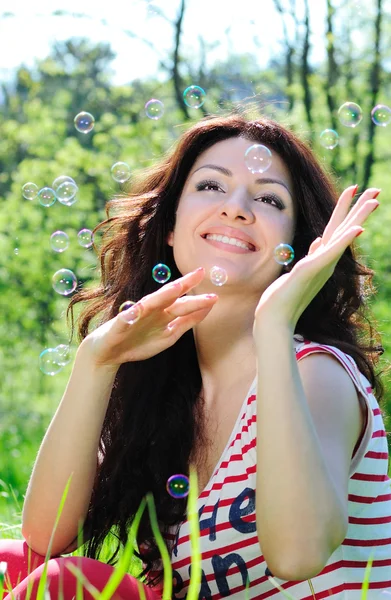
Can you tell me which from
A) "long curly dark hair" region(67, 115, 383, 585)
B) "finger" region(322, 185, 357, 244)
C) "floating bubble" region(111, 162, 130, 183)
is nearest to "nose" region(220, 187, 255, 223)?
"long curly dark hair" region(67, 115, 383, 585)

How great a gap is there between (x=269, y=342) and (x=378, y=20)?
6.00m

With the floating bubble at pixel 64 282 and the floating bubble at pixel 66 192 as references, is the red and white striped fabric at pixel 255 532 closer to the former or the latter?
the floating bubble at pixel 64 282

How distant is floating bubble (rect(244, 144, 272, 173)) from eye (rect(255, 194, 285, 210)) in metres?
0.07

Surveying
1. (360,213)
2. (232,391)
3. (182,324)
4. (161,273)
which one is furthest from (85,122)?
(360,213)

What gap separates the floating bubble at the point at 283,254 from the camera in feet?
7.70

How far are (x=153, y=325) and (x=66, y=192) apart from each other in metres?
1.14

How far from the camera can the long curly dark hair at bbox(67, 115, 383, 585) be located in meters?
2.51

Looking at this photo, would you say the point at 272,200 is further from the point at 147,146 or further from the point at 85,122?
the point at 147,146

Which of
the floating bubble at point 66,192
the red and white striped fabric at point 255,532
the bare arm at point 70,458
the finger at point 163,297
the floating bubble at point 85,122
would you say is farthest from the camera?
the floating bubble at point 85,122

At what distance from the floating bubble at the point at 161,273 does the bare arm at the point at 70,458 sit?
1.84ft

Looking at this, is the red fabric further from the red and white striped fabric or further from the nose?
the nose

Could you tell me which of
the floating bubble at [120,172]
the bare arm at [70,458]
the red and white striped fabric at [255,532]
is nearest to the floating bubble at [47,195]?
the floating bubble at [120,172]

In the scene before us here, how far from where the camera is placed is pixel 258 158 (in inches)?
94.3

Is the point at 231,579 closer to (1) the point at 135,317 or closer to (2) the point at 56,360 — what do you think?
(1) the point at 135,317
